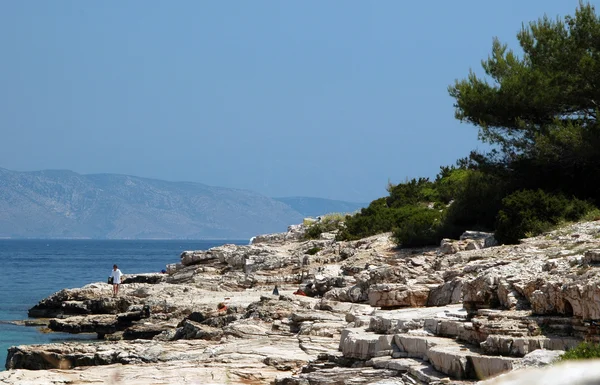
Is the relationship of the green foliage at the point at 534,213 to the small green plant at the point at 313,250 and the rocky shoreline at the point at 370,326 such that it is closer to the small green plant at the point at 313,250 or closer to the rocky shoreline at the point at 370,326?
the rocky shoreline at the point at 370,326

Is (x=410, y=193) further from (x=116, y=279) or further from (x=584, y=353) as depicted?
(x=584, y=353)

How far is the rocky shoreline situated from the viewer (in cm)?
1071

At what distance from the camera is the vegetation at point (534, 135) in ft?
86.7

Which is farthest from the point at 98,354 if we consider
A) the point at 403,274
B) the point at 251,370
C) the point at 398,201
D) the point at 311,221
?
the point at 311,221

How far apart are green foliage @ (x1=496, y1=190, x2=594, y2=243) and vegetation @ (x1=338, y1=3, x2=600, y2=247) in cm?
3

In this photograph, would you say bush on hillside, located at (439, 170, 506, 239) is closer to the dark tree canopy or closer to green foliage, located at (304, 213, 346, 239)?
the dark tree canopy

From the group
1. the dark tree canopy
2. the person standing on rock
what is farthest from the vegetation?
the person standing on rock

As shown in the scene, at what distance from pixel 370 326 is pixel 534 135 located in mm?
Answer: 15865

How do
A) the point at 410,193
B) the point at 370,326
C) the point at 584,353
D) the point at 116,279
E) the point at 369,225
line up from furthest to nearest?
the point at 410,193 → the point at 369,225 → the point at 116,279 → the point at 370,326 → the point at 584,353

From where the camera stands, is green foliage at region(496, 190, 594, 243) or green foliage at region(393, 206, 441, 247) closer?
green foliage at region(496, 190, 594, 243)

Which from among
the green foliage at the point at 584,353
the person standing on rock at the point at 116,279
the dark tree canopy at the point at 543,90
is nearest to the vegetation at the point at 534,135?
the dark tree canopy at the point at 543,90

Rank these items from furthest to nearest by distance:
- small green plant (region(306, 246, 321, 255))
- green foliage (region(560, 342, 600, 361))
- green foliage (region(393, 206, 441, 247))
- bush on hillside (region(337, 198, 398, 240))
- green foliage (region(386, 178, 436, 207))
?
green foliage (region(386, 178, 436, 207)), bush on hillside (region(337, 198, 398, 240)), small green plant (region(306, 246, 321, 255)), green foliage (region(393, 206, 441, 247)), green foliage (region(560, 342, 600, 361))

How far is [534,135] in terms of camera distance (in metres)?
28.5

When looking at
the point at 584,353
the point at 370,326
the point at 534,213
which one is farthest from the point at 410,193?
the point at 584,353
